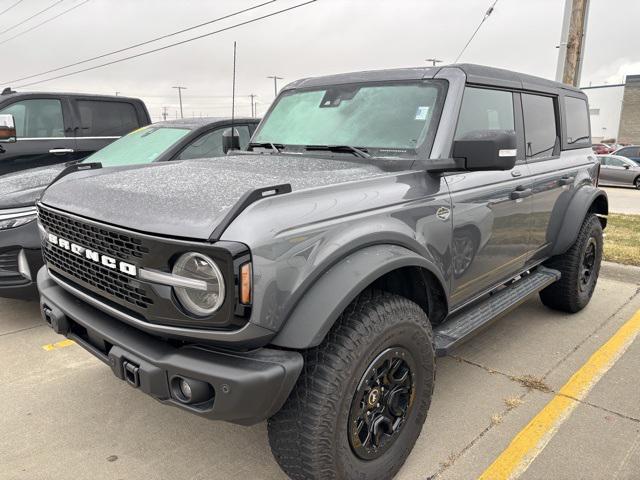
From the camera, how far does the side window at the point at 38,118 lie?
6.40 m

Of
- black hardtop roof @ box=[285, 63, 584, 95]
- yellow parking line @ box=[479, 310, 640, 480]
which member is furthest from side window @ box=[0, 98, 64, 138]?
yellow parking line @ box=[479, 310, 640, 480]

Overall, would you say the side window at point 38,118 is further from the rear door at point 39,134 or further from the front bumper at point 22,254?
the front bumper at point 22,254

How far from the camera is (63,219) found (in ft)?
7.92

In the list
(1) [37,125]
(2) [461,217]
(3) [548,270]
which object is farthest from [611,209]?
(1) [37,125]

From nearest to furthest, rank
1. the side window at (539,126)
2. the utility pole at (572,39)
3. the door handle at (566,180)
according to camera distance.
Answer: the side window at (539,126), the door handle at (566,180), the utility pole at (572,39)

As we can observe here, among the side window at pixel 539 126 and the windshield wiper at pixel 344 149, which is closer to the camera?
the windshield wiper at pixel 344 149

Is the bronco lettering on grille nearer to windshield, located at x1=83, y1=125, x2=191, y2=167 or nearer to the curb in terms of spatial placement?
windshield, located at x1=83, y1=125, x2=191, y2=167

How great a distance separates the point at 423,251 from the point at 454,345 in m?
0.61

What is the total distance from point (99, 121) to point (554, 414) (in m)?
6.35

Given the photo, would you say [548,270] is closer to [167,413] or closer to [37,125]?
[167,413]

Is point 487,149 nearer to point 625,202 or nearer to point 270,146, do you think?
point 270,146

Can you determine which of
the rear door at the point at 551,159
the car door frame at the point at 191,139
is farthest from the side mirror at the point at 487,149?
the car door frame at the point at 191,139

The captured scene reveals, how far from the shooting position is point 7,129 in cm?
583

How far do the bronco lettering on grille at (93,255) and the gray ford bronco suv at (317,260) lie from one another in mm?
13
